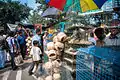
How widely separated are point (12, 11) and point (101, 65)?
124 ft

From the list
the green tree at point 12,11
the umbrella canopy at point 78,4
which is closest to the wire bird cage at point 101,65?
the umbrella canopy at point 78,4

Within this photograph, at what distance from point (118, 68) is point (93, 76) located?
3.00ft

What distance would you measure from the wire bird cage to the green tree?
33477 mm

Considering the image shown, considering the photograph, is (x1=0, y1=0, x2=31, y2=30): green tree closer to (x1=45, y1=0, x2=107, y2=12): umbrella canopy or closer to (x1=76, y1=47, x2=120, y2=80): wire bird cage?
(x1=45, y1=0, x2=107, y2=12): umbrella canopy

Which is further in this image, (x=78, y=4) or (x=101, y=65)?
(x=78, y=4)

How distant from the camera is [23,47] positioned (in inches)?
558

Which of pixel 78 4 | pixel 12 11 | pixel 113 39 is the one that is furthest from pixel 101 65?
pixel 12 11

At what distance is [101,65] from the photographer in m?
2.99

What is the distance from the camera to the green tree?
125 feet

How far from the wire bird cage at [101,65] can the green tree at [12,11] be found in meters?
33.5

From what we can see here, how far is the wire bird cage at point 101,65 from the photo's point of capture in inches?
102

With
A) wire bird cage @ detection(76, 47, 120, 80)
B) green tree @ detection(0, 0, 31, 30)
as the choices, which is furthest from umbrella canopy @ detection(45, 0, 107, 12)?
green tree @ detection(0, 0, 31, 30)

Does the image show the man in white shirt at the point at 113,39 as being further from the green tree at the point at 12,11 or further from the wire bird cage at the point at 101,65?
the green tree at the point at 12,11

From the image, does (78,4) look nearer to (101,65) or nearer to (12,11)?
(101,65)
